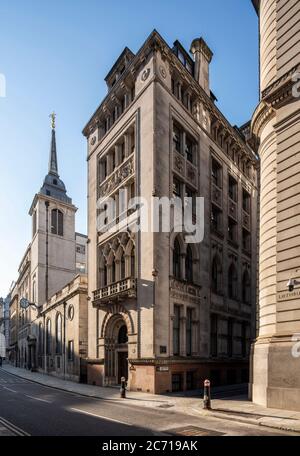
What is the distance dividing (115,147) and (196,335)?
52.4 ft

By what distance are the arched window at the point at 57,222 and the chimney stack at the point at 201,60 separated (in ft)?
124

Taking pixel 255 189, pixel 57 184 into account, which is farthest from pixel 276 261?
pixel 57 184

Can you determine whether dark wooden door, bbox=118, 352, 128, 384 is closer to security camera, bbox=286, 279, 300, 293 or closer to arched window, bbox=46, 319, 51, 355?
security camera, bbox=286, 279, 300, 293

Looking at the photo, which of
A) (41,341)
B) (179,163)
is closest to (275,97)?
(179,163)

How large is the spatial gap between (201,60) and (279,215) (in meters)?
21.9

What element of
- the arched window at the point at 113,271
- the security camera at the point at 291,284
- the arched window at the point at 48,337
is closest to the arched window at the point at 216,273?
the arched window at the point at 113,271

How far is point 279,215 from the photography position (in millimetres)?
17312

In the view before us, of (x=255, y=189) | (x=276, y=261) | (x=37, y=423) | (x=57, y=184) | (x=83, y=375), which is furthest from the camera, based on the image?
(x=57, y=184)

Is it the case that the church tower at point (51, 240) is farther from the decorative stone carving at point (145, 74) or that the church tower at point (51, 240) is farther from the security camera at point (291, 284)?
the security camera at point (291, 284)

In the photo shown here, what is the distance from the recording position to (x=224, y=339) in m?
32.0

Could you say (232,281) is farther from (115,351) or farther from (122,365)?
(122,365)

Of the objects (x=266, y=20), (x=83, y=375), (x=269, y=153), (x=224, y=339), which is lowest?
(x=83, y=375)

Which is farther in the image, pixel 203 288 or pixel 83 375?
pixel 83 375
